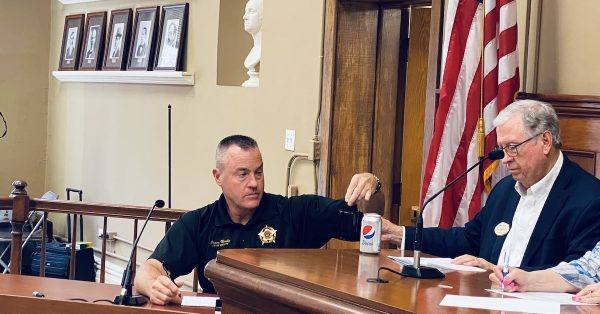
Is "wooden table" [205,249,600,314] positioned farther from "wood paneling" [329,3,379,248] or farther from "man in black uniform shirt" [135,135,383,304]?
"wood paneling" [329,3,379,248]

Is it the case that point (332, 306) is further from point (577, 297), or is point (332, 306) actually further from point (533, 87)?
point (533, 87)

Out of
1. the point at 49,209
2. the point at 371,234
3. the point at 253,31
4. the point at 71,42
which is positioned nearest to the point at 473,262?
the point at 371,234

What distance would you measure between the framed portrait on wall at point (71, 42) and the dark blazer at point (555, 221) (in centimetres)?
576

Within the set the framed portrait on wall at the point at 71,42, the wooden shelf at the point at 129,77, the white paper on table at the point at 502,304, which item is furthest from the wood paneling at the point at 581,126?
the framed portrait on wall at the point at 71,42

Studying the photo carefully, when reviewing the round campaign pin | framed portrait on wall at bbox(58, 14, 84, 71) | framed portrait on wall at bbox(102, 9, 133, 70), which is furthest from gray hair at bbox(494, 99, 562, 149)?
framed portrait on wall at bbox(58, 14, 84, 71)

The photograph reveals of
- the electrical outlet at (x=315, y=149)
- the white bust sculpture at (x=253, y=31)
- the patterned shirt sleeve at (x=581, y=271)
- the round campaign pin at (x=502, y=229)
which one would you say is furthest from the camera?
the white bust sculpture at (x=253, y=31)

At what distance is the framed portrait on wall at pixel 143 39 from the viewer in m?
7.47

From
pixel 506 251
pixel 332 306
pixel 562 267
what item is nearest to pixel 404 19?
pixel 506 251

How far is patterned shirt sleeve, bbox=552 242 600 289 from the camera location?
2.52m

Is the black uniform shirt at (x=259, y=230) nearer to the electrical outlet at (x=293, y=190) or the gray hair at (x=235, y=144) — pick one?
the gray hair at (x=235, y=144)

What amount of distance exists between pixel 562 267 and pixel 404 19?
10.5 feet

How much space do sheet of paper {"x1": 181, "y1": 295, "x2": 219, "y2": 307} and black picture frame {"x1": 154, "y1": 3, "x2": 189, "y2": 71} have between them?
4031 millimetres

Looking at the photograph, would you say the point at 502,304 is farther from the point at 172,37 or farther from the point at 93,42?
the point at 93,42

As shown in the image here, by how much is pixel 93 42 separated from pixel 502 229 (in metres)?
5.66
